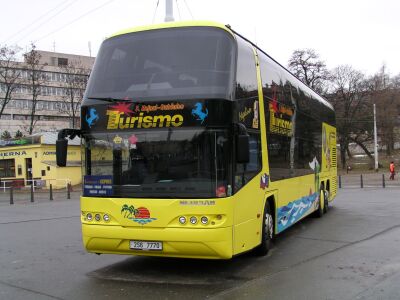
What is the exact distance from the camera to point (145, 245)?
7324 mm

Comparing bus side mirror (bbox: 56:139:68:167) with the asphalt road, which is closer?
the asphalt road

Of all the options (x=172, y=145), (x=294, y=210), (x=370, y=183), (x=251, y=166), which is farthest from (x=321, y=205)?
(x=370, y=183)

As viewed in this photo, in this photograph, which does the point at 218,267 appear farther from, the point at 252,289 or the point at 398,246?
the point at 398,246

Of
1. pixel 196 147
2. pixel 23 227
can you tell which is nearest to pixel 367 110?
pixel 23 227

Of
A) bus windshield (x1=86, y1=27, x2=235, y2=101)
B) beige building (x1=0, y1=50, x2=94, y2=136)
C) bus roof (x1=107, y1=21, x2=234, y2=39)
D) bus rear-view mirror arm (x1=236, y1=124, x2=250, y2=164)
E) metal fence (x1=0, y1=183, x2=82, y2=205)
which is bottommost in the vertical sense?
metal fence (x1=0, y1=183, x2=82, y2=205)

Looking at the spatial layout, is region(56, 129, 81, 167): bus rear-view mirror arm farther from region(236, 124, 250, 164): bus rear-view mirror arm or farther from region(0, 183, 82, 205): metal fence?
region(0, 183, 82, 205): metal fence

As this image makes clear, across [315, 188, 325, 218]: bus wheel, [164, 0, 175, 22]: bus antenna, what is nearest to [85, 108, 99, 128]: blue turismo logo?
[315, 188, 325, 218]: bus wheel

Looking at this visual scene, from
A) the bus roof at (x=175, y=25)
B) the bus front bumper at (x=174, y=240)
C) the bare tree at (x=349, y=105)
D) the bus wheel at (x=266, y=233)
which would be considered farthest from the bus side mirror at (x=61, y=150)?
the bare tree at (x=349, y=105)

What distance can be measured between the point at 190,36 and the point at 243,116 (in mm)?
1517

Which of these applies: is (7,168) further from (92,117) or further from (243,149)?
(243,149)

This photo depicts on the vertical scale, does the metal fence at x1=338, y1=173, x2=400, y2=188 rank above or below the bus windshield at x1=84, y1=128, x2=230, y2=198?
below

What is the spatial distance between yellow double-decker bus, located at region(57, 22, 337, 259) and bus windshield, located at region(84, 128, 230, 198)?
2 cm

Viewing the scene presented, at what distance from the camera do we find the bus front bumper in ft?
23.0

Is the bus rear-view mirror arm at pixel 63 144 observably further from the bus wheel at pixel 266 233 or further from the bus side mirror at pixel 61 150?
the bus wheel at pixel 266 233
